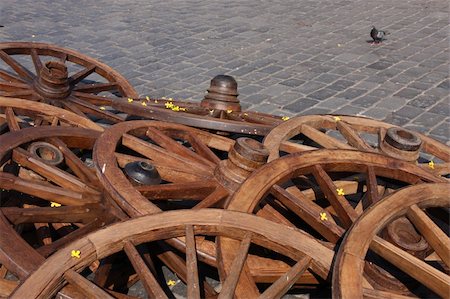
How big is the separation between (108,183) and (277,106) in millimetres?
3755

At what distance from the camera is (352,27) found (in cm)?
1068

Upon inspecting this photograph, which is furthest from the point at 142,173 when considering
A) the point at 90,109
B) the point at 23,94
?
the point at 23,94

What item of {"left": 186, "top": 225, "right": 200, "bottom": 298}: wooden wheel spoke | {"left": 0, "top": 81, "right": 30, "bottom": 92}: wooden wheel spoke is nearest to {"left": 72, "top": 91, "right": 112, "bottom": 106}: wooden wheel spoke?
{"left": 0, "top": 81, "right": 30, "bottom": 92}: wooden wheel spoke

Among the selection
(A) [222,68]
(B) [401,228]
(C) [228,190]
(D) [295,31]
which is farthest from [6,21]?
(B) [401,228]

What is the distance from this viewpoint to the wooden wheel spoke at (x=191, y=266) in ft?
8.30

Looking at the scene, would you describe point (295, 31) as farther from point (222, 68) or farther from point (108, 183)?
point (108, 183)

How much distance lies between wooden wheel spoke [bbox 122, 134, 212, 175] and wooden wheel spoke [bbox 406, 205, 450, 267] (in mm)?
1706

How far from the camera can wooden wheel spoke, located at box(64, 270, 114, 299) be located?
2459 millimetres

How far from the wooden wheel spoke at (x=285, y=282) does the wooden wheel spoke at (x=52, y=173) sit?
1645 mm

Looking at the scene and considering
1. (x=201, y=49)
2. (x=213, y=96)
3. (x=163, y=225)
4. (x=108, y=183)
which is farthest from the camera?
(x=201, y=49)

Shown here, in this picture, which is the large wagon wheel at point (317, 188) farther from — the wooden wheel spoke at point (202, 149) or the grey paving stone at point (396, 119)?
the grey paving stone at point (396, 119)

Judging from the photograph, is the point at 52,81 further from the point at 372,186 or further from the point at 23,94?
the point at 372,186

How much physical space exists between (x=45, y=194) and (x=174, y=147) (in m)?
1.28

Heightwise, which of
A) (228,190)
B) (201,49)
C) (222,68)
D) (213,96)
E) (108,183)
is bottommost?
(108,183)
